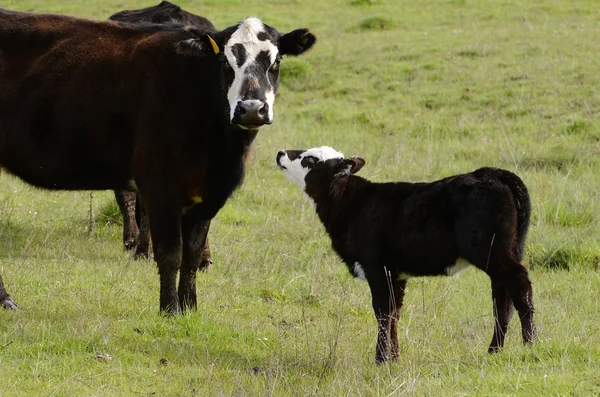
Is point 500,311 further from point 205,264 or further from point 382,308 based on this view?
point 205,264

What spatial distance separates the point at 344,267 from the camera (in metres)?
9.79

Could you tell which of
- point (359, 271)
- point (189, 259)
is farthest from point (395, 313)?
point (189, 259)

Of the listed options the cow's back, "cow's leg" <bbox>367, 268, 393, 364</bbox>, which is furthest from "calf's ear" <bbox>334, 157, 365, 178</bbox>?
the cow's back

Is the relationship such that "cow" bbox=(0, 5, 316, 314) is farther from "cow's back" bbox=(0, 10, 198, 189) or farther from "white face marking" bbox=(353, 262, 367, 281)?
"white face marking" bbox=(353, 262, 367, 281)

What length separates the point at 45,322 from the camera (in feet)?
24.5

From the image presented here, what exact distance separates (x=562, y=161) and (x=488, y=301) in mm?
5368

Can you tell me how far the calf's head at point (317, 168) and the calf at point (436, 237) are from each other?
0.28 metres

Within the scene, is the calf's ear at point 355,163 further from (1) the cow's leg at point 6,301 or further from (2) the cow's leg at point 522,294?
(1) the cow's leg at point 6,301

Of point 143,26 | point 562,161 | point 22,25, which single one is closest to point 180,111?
point 143,26

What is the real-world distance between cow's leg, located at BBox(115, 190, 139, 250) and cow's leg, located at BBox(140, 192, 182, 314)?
271 centimetres

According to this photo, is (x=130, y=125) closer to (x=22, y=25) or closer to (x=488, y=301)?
(x=22, y=25)

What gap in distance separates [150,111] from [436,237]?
243cm

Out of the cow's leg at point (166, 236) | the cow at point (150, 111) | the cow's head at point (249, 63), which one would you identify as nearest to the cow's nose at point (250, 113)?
the cow's head at point (249, 63)

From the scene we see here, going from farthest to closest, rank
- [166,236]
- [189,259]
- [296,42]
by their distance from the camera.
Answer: [189,259], [296,42], [166,236]
